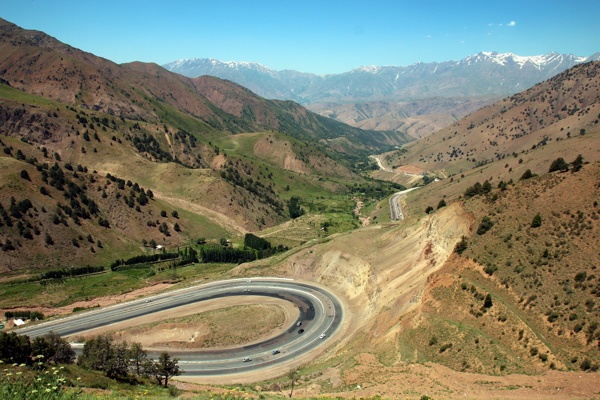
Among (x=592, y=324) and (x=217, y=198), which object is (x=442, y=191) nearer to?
(x=217, y=198)

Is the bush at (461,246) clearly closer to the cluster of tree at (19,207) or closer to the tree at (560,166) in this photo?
the tree at (560,166)

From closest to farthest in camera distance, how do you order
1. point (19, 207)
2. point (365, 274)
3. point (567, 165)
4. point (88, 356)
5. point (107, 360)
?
point (107, 360) → point (88, 356) → point (567, 165) → point (365, 274) → point (19, 207)

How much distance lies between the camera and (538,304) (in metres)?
46.9

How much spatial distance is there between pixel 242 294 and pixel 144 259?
45.4m

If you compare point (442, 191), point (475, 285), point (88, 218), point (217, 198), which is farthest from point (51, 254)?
point (442, 191)

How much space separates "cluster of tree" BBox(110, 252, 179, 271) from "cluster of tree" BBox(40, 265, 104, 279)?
3730 millimetres

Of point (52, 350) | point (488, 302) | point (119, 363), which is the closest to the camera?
point (119, 363)

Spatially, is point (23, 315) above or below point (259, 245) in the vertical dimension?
below

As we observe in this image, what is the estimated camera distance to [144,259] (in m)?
119

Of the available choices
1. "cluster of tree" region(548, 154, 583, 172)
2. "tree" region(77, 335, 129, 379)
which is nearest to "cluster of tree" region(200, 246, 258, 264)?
"tree" region(77, 335, 129, 379)

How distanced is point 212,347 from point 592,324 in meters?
55.3

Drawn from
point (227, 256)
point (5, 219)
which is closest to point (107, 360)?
point (227, 256)

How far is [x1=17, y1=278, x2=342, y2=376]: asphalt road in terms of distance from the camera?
6456cm

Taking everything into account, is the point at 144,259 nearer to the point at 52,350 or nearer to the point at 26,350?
the point at 52,350
